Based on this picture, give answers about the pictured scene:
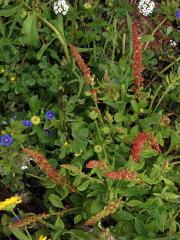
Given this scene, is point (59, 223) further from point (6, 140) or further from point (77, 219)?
point (6, 140)

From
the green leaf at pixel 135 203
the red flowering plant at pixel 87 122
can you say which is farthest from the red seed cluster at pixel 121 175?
the green leaf at pixel 135 203

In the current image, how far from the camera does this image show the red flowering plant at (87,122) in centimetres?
253

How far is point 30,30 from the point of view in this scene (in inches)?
112

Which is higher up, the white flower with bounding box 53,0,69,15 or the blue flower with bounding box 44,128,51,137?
the white flower with bounding box 53,0,69,15

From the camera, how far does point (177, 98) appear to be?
2988 millimetres

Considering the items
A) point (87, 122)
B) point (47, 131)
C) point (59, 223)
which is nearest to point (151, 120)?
point (87, 122)

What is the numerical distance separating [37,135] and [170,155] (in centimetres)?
76

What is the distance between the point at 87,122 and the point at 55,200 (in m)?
0.50

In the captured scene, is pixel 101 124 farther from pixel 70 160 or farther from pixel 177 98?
pixel 177 98

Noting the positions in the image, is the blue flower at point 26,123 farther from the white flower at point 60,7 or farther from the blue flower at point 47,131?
the white flower at point 60,7

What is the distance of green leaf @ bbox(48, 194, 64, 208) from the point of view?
269cm

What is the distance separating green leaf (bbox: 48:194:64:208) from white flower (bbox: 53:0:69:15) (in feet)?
3.59

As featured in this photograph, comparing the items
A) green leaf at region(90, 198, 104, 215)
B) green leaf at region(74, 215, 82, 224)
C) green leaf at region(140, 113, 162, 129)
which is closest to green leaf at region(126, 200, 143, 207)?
Answer: green leaf at region(90, 198, 104, 215)

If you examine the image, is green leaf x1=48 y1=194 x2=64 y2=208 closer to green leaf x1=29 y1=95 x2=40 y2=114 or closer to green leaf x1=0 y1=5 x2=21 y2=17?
green leaf x1=29 y1=95 x2=40 y2=114
